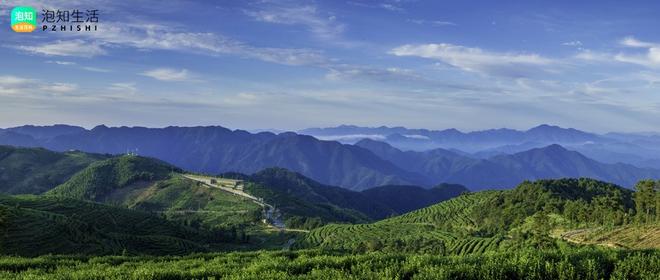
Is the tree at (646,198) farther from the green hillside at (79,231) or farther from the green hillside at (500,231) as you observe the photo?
the green hillside at (79,231)

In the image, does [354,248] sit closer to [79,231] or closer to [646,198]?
[79,231]

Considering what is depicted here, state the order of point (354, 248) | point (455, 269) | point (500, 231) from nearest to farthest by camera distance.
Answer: point (455, 269), point (354, 248), point (500, 231)

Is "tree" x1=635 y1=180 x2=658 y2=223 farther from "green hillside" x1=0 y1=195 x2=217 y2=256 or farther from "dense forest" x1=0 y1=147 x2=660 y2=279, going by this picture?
"green hillside" x1=0 y1=195 x2=217 y2=256

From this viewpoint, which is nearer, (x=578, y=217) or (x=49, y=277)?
(x=49, y=277)

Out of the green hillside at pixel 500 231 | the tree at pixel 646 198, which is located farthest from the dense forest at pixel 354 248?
the green hillside at pixel 500 231

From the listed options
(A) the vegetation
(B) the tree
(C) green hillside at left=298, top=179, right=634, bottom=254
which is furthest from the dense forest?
(C) green hillside at left=298, top=179, right=634, bottom=254

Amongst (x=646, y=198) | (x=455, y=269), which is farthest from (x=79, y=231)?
(x=646, y=198)

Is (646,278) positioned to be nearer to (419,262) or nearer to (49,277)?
(419,262)

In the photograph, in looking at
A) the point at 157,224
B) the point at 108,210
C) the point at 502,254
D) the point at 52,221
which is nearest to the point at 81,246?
the point at 52,221
